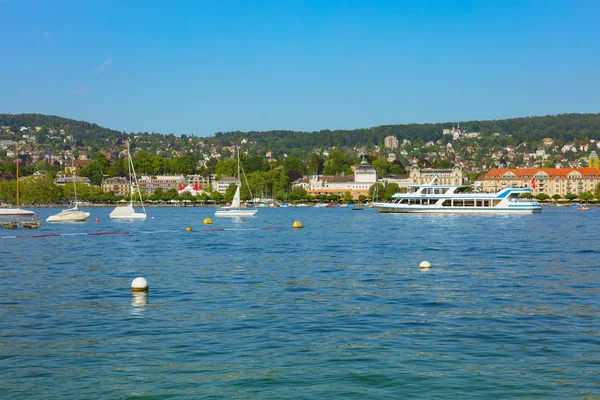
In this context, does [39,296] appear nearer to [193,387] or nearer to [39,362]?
[39,362]

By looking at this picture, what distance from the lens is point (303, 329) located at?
16578 mm

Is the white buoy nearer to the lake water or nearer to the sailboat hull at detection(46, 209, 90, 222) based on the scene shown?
the lake water

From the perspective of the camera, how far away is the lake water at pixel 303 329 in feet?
41.0

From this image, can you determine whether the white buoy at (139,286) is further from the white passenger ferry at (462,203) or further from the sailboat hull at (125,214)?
the white passenger ferry at (462,203)

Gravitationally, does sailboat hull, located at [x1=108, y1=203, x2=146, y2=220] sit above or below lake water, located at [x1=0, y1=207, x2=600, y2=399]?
above

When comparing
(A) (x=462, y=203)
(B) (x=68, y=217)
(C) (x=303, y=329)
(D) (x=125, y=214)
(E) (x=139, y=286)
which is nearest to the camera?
(C) (x=303, y=329)

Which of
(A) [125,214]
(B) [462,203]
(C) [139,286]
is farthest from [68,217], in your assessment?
(C) [139,286]

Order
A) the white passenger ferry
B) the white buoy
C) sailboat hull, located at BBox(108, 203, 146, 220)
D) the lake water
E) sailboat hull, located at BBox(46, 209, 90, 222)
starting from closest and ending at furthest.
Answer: the lake water
the white buoy
sailboat hull, located at BBox(46, 209, 90, 222)
sailboat hull, located at BBox(108, 203, 146, 220)
the white passenger ferry

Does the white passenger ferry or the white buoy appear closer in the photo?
the white buoy

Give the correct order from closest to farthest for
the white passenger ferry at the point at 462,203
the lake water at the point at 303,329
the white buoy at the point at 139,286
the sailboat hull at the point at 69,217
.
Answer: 1. the lake water at the point at 303,329
2. the white buoy at the point at 139,286
3. the sailboat hull at the point at 69,217
4. the white passenger ferry at the point at 462,203

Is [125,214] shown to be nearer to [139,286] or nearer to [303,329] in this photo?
[139,286]

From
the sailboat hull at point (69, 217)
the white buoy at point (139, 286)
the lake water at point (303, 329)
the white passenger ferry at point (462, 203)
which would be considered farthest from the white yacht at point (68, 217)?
the white buoy at point (139, 286)

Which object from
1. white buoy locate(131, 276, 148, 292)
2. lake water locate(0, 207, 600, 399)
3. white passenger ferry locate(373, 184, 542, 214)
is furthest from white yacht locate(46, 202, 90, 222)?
white buoy locate(131, 276, 148, 292)

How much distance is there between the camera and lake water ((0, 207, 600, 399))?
492 inches
